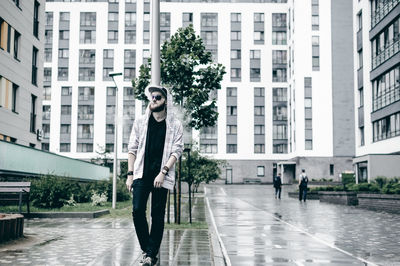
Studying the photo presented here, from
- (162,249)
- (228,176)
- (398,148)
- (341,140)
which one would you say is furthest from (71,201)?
(228,176)

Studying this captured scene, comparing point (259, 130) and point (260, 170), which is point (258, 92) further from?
point (260, 170)

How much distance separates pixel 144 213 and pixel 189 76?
1720 cm

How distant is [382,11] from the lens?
39.8m

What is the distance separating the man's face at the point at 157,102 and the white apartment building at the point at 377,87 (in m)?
33.2

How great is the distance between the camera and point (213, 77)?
2389cm

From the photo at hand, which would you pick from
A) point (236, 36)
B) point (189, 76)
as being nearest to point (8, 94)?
point (189, 76)

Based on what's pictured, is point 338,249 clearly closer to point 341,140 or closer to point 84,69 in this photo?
point 341,140

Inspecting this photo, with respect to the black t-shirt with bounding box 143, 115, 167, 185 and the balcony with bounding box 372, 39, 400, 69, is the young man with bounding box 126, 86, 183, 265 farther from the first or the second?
the balcony with bounding box 372, 39, 400, 69

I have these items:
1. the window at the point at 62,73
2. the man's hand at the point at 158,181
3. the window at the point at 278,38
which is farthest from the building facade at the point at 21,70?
the window at the point at 278,38

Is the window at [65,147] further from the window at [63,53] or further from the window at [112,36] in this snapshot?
the window at [112,36]

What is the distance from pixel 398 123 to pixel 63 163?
23.6 meters

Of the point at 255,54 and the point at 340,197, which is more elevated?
the point at 255,54

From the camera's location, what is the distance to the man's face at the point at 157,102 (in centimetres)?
616

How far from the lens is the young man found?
5.98m
